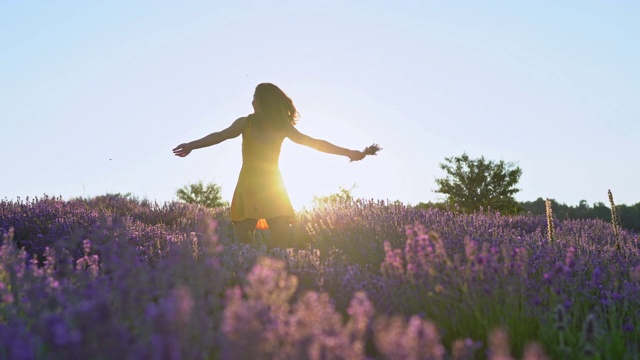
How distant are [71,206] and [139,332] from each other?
21.0 ft

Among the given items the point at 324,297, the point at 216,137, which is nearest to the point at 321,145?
the point at 216,137

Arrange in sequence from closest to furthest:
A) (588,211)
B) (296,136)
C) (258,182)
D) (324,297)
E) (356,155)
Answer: (324,297), (258,182), (296,136), (356,155), (588,211)

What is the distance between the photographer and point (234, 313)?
1.85m

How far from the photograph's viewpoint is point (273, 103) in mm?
5465

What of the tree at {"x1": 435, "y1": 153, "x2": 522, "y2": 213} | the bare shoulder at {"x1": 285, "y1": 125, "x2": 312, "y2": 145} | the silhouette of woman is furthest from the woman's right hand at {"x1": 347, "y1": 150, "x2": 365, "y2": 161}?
the tree at {"x1": 435, "y1": 153, "x2": 522, "y2": 213}

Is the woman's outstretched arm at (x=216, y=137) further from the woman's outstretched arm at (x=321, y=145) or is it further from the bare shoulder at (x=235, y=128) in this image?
the woman's outstretched arm at (x=321, y=145)

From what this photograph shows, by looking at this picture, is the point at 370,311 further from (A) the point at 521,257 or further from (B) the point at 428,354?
(A) the point at 521,257

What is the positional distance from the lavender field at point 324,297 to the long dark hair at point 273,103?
3.81 ft

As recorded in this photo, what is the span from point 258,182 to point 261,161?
0.19 metres

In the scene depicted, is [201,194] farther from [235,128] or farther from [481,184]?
[235,128]

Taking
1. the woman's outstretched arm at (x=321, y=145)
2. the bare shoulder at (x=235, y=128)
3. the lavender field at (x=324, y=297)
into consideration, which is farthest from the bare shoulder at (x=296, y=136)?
the lavender field at (x=324, y=297)

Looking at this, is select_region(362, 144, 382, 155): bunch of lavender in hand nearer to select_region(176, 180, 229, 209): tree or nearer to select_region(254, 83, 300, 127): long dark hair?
select_region(254, 83, 300, 127): long dark hair

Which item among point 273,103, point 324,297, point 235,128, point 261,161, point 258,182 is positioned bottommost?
point 324,297

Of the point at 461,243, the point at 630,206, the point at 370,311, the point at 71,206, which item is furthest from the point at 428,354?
the point at 630,206
